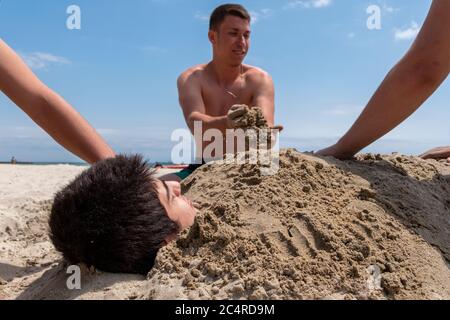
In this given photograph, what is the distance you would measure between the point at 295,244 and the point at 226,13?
3.12 m

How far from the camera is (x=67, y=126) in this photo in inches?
96.2

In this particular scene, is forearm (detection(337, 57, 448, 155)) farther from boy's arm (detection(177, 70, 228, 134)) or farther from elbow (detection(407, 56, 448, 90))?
boy's arm (detection(177, 70, 228, 134))

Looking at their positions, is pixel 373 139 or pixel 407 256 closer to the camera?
pixel 407 256

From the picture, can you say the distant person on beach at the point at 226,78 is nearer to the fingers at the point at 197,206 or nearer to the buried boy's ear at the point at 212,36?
the buried boy's ear at the point at 212,36

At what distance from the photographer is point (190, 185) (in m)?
2.50

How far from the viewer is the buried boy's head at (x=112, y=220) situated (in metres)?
1.85

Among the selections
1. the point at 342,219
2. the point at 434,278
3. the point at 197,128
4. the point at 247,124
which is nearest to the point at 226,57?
the point at 197,128

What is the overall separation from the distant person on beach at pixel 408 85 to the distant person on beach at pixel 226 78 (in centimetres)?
154

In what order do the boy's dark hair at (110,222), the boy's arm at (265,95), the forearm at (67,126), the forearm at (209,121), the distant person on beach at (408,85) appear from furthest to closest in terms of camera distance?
the boy's arm at (265,95)
the forearm at (209,121)
the forearm at (67,126)
the distant person on beach at (408,85)
the boy's dark hair at (110,222)

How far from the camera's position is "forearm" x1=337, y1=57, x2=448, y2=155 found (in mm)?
2295

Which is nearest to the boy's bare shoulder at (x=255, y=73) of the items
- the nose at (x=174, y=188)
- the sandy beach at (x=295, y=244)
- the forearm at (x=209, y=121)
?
the forearm at (x=209, y=121)

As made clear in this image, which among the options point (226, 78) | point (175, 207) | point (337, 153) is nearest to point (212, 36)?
point (226, 78)
